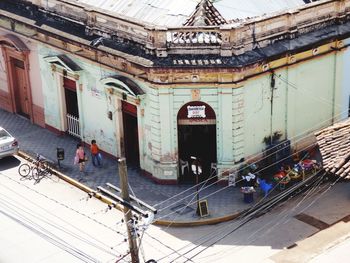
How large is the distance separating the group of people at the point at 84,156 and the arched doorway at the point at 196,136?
3.61 meters

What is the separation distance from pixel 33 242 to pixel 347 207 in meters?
10.8

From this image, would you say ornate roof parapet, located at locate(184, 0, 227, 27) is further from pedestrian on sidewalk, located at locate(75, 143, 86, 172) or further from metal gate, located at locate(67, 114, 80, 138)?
metal gate, located at locate(67, 114, 80, 138)

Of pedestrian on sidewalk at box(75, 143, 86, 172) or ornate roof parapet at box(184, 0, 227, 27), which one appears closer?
ornate roof parapet at box(184, 0, 227, 27)

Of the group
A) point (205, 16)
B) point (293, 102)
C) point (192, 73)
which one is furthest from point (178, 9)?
point (293, 102)

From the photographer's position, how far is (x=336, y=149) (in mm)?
22906

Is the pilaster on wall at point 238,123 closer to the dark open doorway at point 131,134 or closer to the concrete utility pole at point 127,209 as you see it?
the dark open doorway at point 131,134

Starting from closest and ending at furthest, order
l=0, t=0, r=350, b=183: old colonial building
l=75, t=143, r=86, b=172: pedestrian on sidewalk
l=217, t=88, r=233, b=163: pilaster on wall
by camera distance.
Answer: l=0, t=0, r=350, b=183: old colonial building, l=217, t=88, r=233, b=163: pilaster on wall, l=75, t=143, r=86, b=172: pedestrian on sidewalk

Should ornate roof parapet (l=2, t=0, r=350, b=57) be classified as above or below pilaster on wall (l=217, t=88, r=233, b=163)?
above

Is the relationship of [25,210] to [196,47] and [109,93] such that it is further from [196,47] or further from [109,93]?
[196,47]

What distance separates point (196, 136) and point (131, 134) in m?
2.97

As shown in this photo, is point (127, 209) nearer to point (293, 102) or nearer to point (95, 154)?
point (95, 154)

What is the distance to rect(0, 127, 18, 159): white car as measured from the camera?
3099 centimetres

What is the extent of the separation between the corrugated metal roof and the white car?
255 inches

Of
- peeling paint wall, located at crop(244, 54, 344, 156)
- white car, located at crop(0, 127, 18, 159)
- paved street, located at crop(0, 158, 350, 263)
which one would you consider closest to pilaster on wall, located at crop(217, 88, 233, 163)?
peeling paint wall, located at crop(244, 54, 344, 156)
